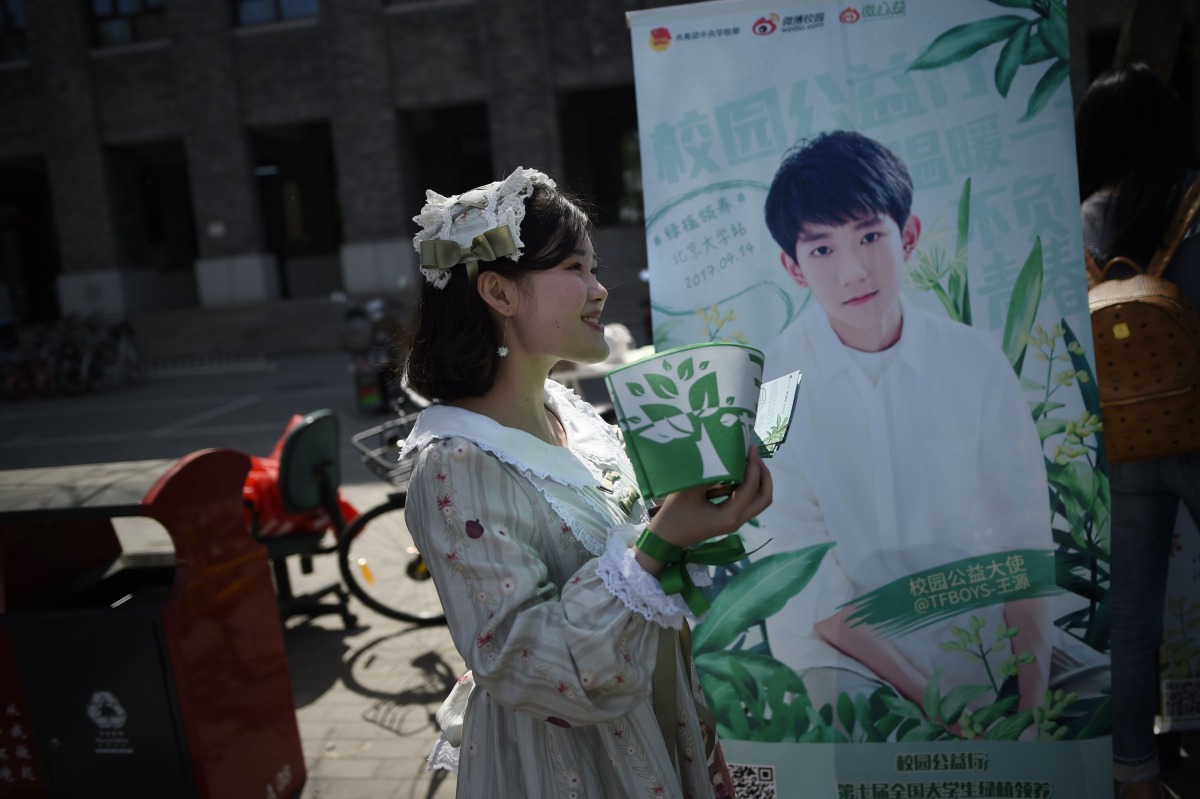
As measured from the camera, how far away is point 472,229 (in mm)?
1385

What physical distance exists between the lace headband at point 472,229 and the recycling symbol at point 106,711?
1.91 meters

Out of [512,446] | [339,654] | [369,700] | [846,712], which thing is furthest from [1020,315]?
[339,654]

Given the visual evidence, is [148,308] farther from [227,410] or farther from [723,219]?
[723,219]

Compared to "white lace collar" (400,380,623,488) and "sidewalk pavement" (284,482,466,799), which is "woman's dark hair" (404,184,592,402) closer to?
"white lace collar" (400,380,623,488)

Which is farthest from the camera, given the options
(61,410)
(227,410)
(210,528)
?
(61,410)

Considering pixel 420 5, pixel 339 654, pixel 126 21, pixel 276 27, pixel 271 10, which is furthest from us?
pixel 126 21

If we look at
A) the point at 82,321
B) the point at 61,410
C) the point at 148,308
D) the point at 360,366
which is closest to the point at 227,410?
the point at 360,366

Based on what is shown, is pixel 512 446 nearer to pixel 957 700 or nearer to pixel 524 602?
pixel 524 602

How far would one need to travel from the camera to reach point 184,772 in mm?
2504

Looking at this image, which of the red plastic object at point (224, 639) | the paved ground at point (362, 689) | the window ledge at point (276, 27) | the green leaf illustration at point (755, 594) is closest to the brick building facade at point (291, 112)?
the window ledge at point (276, 27)

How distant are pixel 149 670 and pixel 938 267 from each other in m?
2.50

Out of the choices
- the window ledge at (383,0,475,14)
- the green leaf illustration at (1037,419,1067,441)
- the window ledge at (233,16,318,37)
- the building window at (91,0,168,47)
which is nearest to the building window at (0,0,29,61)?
the building window at (91,0,168,47)

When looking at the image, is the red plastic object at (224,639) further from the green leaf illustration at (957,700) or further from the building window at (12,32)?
the building window at (12,32)

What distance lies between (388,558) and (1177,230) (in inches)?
156
